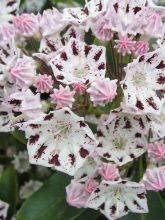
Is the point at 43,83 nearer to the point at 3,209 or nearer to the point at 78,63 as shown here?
the point at 78,63

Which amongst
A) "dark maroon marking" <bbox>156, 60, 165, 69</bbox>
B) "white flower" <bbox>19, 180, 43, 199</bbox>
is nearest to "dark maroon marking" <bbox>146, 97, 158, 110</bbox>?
"dark maroon marking" <bbox>156, 60, 165, 69</bbox>

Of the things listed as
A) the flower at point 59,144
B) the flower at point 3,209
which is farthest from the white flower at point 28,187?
the flower at point 59,144

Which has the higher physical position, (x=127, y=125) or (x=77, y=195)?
(x=127, y=125)

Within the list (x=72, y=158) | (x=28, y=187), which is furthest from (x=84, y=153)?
(x=28, y=187)

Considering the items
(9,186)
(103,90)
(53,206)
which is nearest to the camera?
(103,90)

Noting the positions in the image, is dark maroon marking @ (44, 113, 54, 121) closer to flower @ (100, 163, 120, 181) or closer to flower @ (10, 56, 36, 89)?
flower @ (10, 56, 36, 89)

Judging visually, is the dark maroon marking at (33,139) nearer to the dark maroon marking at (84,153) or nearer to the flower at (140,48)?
the dark maroon marking at (84,153)

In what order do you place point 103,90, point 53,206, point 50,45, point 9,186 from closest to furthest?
point 103,90, point 50,45, point 53,206, point 9,186
